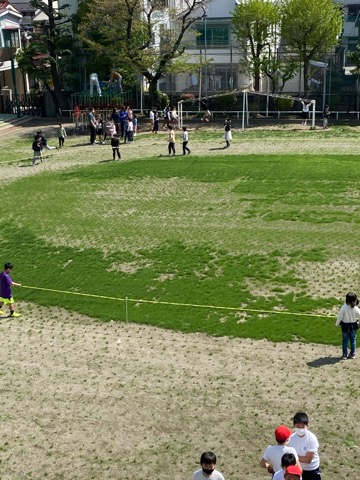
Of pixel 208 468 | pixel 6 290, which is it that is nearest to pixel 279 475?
pixel 208 468

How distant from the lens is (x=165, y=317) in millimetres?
16391

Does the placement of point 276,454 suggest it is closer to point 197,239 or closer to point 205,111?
point 197,239

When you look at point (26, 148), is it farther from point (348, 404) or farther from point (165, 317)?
point (348, 404)

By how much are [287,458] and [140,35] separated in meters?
38.4

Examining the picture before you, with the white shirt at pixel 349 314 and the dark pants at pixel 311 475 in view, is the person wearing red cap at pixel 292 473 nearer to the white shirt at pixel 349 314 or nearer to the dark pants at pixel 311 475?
the dark pants at pixel 311 475

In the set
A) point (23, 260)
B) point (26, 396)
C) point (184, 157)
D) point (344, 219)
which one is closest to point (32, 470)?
point (26, 396)

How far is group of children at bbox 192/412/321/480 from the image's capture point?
8.03m

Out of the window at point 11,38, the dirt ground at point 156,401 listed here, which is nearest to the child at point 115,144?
the dirt ground at point 156,401

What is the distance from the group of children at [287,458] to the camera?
8031 mm

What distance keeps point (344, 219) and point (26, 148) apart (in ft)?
68.5

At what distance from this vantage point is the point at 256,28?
1746 inches

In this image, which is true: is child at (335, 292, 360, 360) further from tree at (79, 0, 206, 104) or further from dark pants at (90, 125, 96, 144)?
tree at (79, 0, 206, 104)

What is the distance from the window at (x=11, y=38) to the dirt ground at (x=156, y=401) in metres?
40.1

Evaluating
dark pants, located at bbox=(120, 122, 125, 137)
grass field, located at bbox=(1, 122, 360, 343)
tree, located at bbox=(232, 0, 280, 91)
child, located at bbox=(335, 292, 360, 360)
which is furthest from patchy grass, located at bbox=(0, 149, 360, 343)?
tree, located at bbox=(232, 0, 280, 91)
